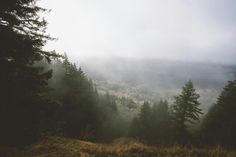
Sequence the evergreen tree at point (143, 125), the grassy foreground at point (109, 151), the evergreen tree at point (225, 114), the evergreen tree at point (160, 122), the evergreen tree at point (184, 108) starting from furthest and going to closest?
the evergreen tree at point (143, 125) < the evergreen tree at point (160, 122) < the evergreen tree at point (184, 108) < the evergreen tree at point (225, 114) < the grassy foreground at point (109, 151)

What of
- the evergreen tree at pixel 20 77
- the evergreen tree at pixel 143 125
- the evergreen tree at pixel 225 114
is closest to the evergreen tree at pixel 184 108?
the evergreen tree at pixel 225 114

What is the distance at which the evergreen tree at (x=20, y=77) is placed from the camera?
42.8ft

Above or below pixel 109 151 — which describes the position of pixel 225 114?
above

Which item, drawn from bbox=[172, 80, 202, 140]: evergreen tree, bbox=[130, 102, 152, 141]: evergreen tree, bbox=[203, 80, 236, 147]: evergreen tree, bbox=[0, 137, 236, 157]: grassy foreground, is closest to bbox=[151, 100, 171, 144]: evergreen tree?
bbox=[130, 102, 152, 141]: evergreen tree

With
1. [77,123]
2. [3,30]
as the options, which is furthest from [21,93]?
[77,123]

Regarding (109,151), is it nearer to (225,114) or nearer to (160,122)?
(225,114)

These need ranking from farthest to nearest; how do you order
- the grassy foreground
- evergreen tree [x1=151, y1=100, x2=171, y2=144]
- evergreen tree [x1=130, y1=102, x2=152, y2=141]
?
evergreen tree [x1=130, y1=102, x2=152, y2=141] < evergreen tree [x1=151, y1=100, x2=171, y2=144] < the grassy foreground

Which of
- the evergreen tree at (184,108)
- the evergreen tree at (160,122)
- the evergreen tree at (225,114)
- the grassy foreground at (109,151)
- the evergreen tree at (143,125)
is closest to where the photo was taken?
the grassy foreground at (109,151)

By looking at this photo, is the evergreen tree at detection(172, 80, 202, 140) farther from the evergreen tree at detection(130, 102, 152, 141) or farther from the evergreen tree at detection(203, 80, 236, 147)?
the evergreen tree at detection(130, 102, 152, 141)

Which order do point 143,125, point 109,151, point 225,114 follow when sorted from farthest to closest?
point 143,125 < point 225,114 < point 109,151

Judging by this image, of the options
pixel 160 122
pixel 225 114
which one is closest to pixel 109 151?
pixel 225 114

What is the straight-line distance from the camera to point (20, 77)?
1412 centimetres

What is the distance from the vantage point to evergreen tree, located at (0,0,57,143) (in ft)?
42.8

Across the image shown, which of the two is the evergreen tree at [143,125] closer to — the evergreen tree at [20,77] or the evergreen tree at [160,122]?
the evergreen tree at [160,122]
